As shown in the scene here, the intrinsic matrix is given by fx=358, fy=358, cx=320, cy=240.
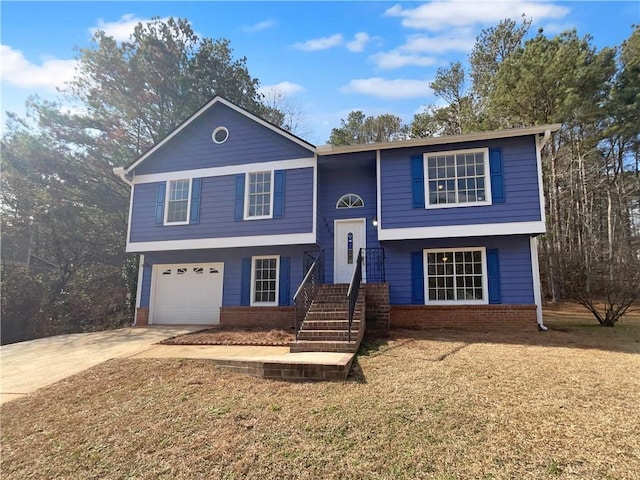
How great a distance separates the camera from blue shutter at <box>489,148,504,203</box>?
10.1 metres

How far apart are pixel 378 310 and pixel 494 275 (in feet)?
12.1

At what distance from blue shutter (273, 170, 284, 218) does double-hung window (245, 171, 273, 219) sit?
16 centimetres

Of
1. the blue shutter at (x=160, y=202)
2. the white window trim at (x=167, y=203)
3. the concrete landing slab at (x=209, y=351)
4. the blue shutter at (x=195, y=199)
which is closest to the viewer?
the concrete landing slab at (x=209, y=351)

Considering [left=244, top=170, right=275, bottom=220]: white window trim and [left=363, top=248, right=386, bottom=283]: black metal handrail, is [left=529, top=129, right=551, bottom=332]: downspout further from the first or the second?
[left=244, top=170, right=275, bottom=220]: white window trim

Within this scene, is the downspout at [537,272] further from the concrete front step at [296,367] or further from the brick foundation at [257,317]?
the brick foundation at [257,317]

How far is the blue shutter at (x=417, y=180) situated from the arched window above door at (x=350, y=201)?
6.55 ft

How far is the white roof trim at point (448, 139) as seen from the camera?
9.89 meters

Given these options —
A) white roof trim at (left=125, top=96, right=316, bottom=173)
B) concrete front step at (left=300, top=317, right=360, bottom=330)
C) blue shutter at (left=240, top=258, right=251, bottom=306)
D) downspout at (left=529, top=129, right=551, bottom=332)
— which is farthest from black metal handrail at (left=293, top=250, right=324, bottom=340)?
downspout at (left=529, top=129, right=551, bottom=332)

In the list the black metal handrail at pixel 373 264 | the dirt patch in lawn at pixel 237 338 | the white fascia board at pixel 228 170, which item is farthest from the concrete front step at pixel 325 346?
the white fascia board at pixel 228 170

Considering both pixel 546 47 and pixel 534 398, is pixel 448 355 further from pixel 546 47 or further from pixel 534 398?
pixel 546 47

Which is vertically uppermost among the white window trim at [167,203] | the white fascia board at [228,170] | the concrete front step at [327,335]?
the white fascia board at [228,170]

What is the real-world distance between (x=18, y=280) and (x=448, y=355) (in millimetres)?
19810

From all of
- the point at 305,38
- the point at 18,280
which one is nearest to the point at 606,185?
the point at 305,38

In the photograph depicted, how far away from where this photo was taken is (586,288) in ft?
39.4
